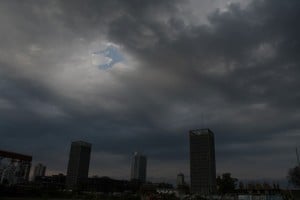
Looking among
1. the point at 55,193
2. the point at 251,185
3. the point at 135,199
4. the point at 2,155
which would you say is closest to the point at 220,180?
the point at 251,185

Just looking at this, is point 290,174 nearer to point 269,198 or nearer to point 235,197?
point 269,198

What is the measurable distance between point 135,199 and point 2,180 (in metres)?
37.2

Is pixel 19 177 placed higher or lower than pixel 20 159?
lower

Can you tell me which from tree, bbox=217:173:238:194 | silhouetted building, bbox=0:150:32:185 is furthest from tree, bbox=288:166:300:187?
silhouetted building, bbox=0:150:32:185

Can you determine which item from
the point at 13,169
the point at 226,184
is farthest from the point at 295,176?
the point at 13,169

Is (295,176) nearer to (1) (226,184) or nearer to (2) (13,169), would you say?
(1) (226,184)

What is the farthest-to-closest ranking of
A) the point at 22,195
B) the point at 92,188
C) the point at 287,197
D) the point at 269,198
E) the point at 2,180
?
the point at 92,188 < the point at 269,198 < the point at 287,197 < the point at 2,180 < the point at 22,195

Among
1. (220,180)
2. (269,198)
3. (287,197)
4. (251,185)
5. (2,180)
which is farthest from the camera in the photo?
(251,185)

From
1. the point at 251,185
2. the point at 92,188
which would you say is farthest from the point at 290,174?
the point at 92,188

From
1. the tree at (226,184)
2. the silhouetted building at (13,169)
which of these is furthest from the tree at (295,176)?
the silhouetted building at (13,169)

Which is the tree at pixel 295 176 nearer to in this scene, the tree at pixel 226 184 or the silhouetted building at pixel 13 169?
the tree at pixel 226 184

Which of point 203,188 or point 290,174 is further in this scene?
point 203,188

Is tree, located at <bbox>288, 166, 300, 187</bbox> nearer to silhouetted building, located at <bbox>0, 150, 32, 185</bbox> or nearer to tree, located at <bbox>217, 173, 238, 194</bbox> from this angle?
tree, located at <bbox>217, 173, 238, 194</bbox>

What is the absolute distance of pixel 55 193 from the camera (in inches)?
3514
